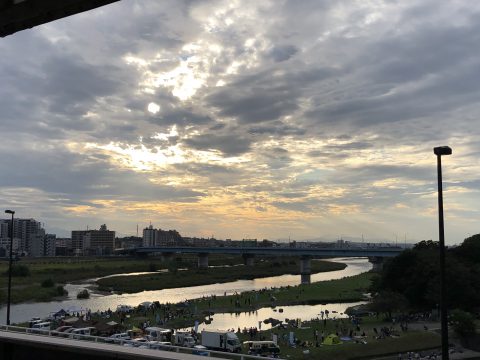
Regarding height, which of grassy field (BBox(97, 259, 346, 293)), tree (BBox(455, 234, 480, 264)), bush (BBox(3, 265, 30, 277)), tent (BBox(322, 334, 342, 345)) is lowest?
grassy field (BBox(97, 259, 346, 293))

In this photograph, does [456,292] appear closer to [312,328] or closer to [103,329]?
[312,328]

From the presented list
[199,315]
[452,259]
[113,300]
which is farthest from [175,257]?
[452,259]

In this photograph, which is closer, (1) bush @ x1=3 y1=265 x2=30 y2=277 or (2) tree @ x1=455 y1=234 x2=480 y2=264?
(2) tree @ x1=455 y1=234 x2=480 y2=264

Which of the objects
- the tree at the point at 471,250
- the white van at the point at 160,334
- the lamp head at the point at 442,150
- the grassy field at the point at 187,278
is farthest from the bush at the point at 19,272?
the lamp head at the point at 442,150

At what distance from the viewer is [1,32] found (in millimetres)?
9164

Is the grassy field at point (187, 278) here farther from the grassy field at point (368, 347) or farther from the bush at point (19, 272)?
the grassy field at point (368, 347)

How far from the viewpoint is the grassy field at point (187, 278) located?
3287 inches

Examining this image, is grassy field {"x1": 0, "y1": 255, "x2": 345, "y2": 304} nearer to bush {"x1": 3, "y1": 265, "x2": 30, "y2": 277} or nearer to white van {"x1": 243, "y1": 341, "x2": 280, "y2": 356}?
bush {"x1": 3, "y1": 265, "x2": 30, "y2": 277}

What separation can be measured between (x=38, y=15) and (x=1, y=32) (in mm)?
1520

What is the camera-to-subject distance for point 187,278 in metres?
99.1

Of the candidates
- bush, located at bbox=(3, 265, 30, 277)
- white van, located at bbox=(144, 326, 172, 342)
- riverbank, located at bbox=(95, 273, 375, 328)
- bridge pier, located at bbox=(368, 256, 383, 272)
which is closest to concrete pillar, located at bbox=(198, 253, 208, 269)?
bridge pier, located at bbox=(368, 256, 383, 272)

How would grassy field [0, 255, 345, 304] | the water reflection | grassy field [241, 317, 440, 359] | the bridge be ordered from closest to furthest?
grassy field [241, 317, 440, 359] < the water reflection < grassy field [0, 255, 345, 304] < the bridge

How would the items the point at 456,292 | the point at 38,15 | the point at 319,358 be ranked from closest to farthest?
the point at 38,15, the point at 319,358, the point at 456,292

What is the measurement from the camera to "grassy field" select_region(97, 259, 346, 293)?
83500 millimetres
